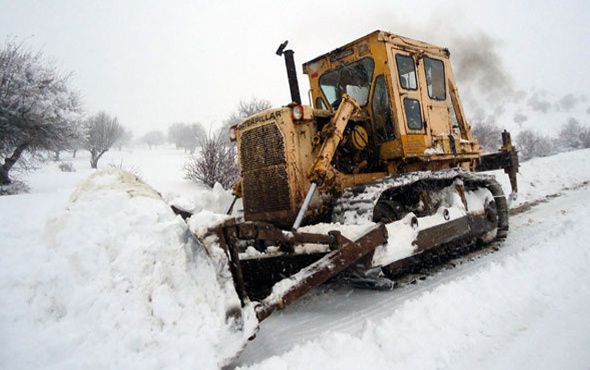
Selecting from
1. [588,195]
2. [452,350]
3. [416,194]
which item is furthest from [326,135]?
[588,195]

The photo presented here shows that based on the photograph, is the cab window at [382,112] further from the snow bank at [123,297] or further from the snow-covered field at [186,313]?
the snow bank at [123,297]

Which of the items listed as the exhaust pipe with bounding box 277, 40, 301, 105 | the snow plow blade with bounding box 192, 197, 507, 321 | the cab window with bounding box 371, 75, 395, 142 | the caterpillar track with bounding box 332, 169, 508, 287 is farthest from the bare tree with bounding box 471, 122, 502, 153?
the exhaust pipe with bounding box 277, 40, 301, 105

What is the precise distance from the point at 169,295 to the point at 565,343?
115 inches

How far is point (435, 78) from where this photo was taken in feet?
19.9

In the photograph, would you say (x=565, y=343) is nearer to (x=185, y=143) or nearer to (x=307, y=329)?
(x=307, y=329)

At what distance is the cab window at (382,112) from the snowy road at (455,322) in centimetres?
204

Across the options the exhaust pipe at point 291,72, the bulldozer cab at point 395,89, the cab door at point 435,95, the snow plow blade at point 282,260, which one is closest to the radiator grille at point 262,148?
the exhaust pipe at point 291,72

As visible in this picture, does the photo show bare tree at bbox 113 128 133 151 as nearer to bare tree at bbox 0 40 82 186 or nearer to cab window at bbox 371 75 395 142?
bare tree at bbox 0 40 82 186

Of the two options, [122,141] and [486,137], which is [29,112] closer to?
[486,137]

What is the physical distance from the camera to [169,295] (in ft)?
8.00

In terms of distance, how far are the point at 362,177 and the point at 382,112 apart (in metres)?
1.06

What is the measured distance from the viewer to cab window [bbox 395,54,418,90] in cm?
527

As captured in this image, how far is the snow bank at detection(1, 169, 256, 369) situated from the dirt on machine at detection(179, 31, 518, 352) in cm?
67

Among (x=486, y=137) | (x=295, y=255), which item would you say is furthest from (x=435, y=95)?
(x=486, y=137)
